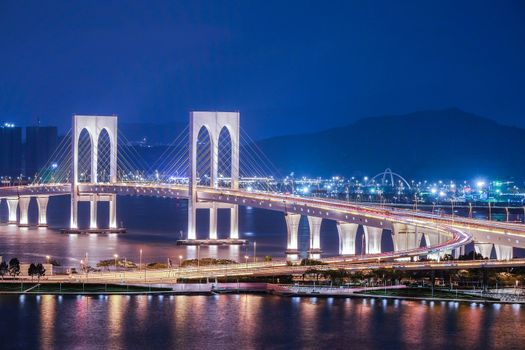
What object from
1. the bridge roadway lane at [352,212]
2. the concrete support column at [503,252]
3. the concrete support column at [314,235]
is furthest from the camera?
the concrete support column at [314,235]

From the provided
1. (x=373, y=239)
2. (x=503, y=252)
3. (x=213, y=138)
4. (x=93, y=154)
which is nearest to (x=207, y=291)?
(x=503, y=252)

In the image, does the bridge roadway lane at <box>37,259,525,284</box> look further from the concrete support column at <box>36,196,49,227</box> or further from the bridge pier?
the concrete support column at <box>36,196,49,227</box>

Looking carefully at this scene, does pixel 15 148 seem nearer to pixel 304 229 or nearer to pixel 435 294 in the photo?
pixel 304 229

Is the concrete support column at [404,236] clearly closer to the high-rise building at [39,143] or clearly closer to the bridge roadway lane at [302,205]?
the bridge roadway lane at [302,205]

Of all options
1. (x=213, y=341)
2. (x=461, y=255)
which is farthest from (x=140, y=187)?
(x=213, y=341)

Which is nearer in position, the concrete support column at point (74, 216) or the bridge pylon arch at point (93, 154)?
the concrete support column at point (74, 216)

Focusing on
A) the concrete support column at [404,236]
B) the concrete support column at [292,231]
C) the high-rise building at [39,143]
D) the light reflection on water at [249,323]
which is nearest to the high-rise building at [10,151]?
the high-rise building at [39,143]

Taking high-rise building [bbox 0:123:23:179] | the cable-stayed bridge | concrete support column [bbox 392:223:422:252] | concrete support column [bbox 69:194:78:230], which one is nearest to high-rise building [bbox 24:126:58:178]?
high-rise building [bbox 0:123:23:179]

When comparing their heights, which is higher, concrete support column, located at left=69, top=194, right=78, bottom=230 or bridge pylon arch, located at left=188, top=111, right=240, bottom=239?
bridge pylon arch, located at left=188, top=111, right=240, bottom=239
